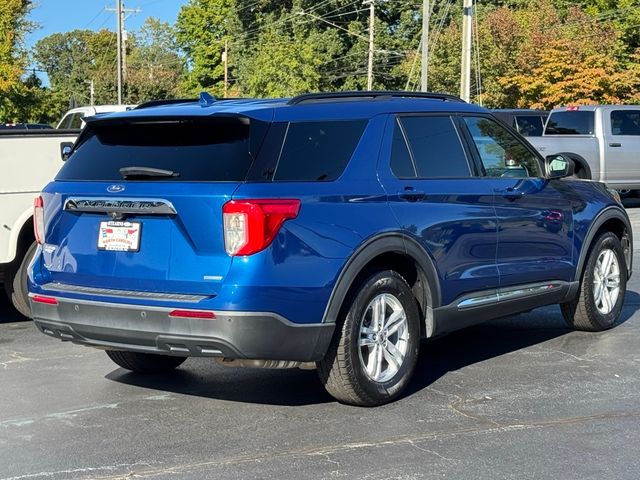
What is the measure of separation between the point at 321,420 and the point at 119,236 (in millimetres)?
1551

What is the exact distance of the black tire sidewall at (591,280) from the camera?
25.9 feet

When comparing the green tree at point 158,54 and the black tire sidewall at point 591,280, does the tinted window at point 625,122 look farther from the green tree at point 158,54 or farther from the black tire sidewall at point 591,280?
the green tree at point 158,54

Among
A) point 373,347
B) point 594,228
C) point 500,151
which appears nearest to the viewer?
point 373,347

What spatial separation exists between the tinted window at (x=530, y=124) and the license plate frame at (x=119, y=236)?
1773 centimetres

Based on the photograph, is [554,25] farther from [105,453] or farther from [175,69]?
[175,69]

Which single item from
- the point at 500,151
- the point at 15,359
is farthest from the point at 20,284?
the point at 500,151

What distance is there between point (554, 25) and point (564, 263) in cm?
3744

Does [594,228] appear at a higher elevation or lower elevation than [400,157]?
lower

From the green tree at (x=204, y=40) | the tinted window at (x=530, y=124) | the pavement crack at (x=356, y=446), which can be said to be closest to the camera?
the pavement crack at (x=356, y=446)

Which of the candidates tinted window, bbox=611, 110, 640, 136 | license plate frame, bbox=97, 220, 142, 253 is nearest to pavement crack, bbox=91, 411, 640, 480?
license plate frame, bbox=97, 220, 142, 253

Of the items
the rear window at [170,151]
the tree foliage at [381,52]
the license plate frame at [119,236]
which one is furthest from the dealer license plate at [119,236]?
the tree foliage at [381,52]

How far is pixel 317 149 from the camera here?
561 cm

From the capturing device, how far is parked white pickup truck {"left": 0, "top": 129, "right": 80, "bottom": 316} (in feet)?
26.6

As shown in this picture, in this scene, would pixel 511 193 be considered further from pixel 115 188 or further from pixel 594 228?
pixel 115 188
